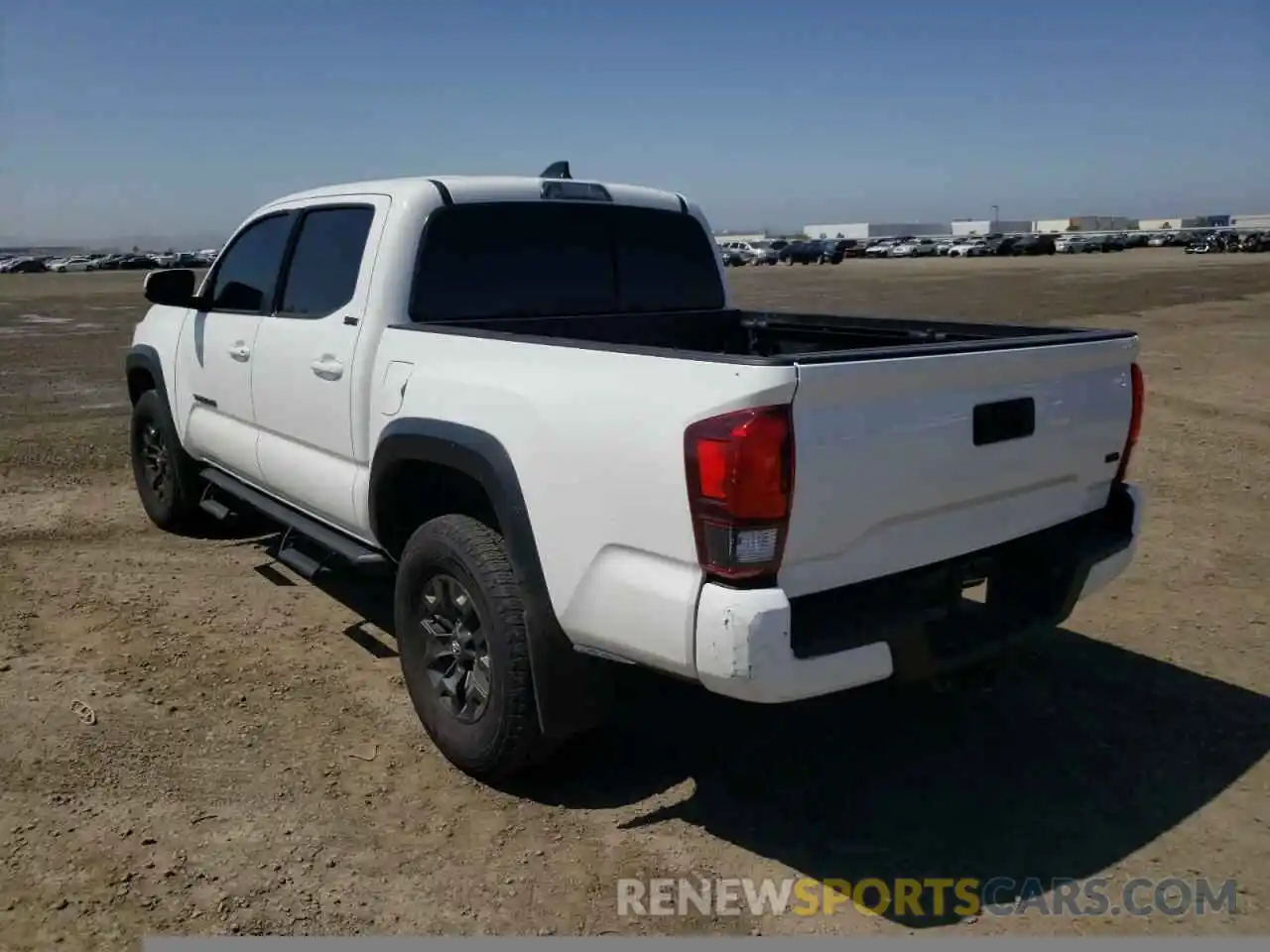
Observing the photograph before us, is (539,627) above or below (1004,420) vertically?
below

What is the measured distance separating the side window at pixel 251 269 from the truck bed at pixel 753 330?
1.37 m

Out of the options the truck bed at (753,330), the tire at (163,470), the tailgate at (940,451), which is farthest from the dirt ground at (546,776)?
the truck bed at (753,330)

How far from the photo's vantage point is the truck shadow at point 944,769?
3234mm

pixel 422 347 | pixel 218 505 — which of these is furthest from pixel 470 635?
pixel 218 505

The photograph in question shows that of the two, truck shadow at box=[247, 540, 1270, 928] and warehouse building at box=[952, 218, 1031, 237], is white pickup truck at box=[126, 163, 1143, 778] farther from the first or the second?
warehouse building at box=[952, 218, 1031, 237]

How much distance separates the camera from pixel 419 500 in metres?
4.06

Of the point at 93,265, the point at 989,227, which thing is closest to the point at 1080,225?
the point at 989,227

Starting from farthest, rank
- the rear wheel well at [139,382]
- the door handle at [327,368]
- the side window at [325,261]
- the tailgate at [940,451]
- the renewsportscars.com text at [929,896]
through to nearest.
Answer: the rear wheel well at [139,382], the side window at [325,261], the door handle at [327,368], the renewsportscars.com text at [929,896], the tailgate at [940,451]

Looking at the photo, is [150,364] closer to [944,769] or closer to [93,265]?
[944,769]

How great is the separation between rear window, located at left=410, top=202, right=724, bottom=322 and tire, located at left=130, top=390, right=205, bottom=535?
2670mm

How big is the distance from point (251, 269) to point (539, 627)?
3056mm

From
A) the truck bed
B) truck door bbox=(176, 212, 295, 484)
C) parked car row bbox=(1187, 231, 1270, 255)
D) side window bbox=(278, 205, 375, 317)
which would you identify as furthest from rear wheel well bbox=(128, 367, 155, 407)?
parked car row bbox=(1187, 231, 1270, 255)

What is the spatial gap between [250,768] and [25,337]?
63.5ft

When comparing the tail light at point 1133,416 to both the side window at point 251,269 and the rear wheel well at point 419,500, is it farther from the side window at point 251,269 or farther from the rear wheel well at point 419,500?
the side window at point 251,269
